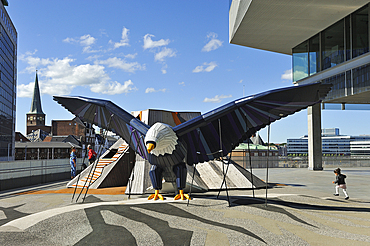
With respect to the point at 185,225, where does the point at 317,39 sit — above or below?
above

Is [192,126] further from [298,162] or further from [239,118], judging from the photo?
[298,162]

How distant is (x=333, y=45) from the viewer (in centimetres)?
Answer: 1997

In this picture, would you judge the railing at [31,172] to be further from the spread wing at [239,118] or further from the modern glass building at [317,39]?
the modern glass building at [317,39]

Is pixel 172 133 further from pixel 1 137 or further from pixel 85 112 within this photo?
pixel 1 137

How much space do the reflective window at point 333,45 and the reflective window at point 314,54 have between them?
21.6 inches

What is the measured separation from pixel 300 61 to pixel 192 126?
18.9 m

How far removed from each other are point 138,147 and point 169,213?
268 cm

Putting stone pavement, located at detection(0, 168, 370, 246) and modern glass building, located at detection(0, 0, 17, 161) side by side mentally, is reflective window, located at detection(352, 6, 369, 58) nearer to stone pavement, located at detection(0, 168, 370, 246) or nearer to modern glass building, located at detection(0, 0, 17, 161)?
stone pavement, located at detection(0, 168, 370, 246)

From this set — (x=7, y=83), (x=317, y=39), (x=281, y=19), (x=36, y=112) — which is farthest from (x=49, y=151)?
(x=36, y=112)

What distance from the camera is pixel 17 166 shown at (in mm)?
12430

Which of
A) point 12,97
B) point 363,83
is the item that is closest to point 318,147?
point 363,83

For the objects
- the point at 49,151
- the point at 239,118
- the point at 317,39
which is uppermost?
the point at 317,39

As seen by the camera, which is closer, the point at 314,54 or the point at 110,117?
the point at 110,117

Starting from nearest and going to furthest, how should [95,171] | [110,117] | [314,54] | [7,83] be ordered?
[110,117], [95,171], [314,54], [7,83]
